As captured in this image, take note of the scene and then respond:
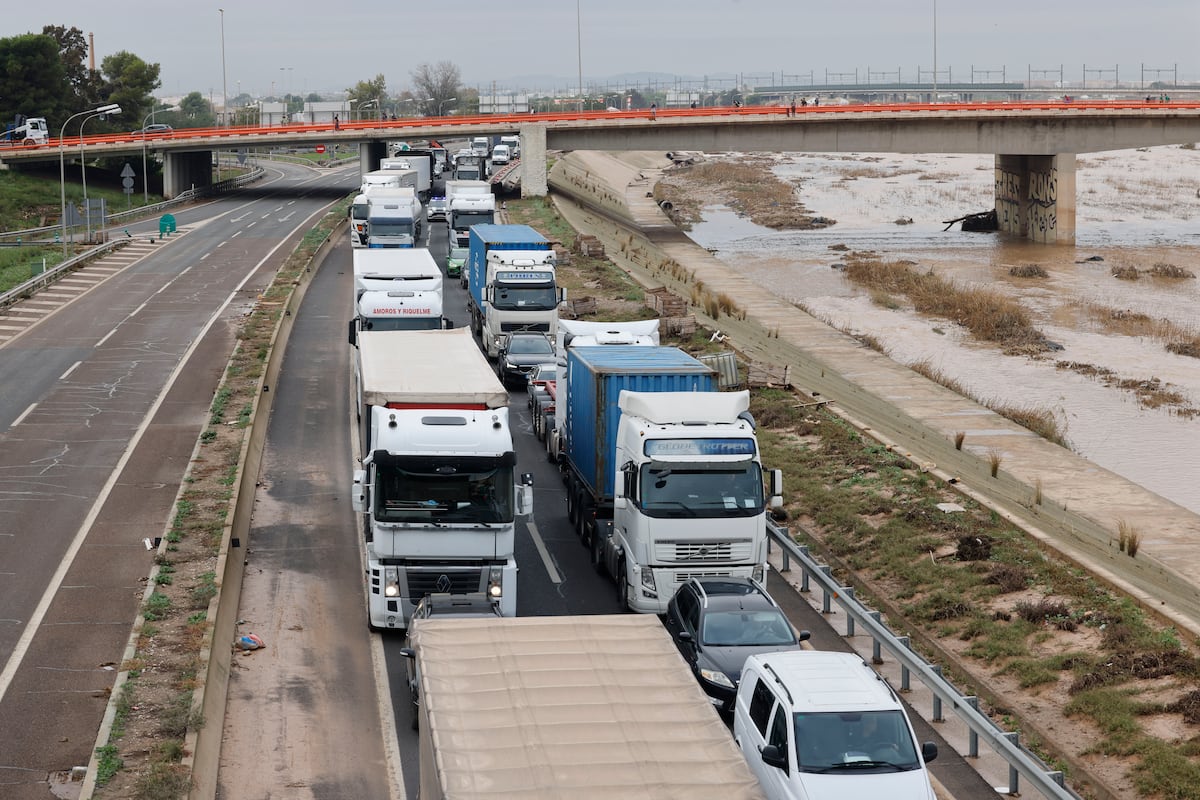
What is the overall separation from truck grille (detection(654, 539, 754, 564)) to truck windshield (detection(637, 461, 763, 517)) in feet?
1.42

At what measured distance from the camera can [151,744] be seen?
16.1 metres

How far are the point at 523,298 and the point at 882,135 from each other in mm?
53842

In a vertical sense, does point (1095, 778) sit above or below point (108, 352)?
below

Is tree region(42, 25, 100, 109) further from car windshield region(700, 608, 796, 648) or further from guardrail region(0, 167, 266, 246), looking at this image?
car windshield region(700, 608, 796, 648)

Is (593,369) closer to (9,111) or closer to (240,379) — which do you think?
(240,379)

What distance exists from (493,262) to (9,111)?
94206 mm

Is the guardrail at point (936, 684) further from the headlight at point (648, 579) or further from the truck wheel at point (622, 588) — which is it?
the truck wheel at point (622, 588)

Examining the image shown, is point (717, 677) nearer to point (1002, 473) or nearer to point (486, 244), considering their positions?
point (1002, 473)

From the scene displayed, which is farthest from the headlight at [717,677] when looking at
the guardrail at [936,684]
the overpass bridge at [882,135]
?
the overpass bridge at [882,135]

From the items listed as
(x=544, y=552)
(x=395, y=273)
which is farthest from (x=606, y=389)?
(x=395, y=273)

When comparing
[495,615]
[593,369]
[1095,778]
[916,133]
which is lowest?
[1095,778]

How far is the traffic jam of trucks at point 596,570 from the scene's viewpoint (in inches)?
485

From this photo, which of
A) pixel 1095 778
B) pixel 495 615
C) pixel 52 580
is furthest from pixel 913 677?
pixel 52 580

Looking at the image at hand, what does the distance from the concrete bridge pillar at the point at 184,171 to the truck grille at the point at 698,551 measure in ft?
299
